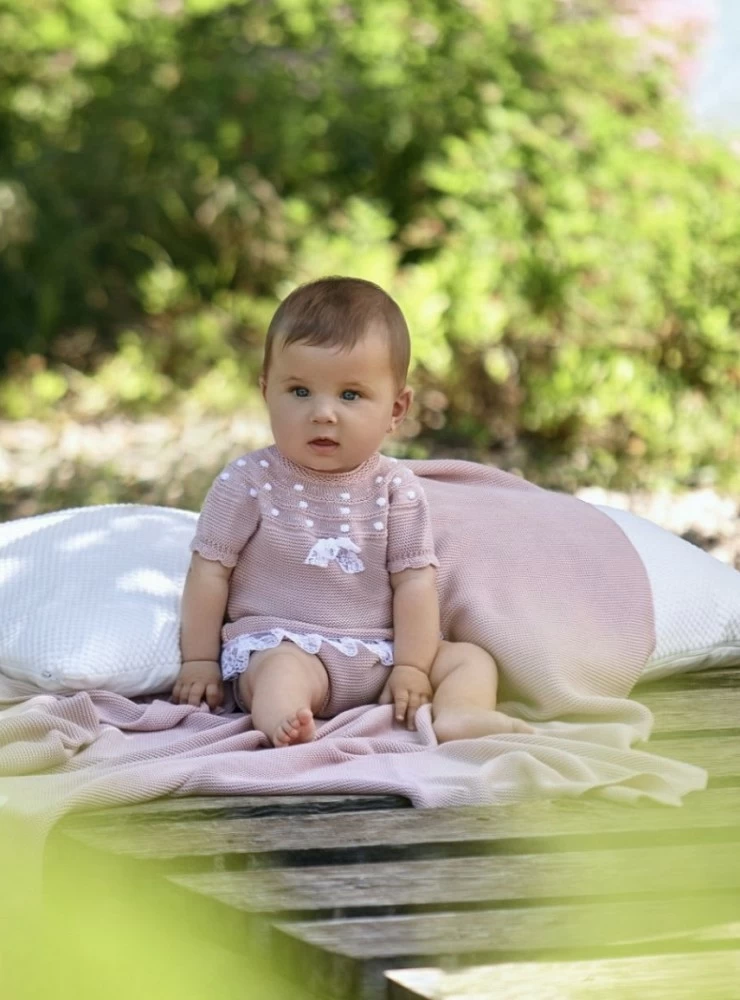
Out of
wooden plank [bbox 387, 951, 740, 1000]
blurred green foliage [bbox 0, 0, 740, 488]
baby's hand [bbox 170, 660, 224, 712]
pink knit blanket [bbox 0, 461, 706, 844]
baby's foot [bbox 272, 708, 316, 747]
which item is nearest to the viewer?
wooden plank [bbox 387, 951, 740, 1000]

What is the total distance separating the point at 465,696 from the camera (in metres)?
2.96

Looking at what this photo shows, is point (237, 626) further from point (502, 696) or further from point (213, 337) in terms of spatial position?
point (213, 337)

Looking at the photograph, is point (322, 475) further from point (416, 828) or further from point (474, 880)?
point (474, 880)

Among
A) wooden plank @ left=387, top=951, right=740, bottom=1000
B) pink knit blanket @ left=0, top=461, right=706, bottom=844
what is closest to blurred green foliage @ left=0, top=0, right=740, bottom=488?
pink knit blanket @ left=0, top=461, right=706, bottom=844

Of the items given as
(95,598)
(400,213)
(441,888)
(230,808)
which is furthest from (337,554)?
(400,213)

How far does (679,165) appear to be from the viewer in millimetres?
6520

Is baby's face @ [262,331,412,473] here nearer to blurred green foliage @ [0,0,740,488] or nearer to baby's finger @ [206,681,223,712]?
baby's finger @ [206,681,223,712]

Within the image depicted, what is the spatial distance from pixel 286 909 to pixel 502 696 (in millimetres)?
1043

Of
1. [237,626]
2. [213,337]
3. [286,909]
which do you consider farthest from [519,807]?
[213,337]

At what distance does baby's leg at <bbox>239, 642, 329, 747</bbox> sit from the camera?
2793mm

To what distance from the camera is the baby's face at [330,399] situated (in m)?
2.96

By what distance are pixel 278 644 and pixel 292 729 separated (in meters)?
0.25

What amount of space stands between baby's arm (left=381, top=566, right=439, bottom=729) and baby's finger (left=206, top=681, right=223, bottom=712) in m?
0.30

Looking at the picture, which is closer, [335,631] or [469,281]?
[335,631]
